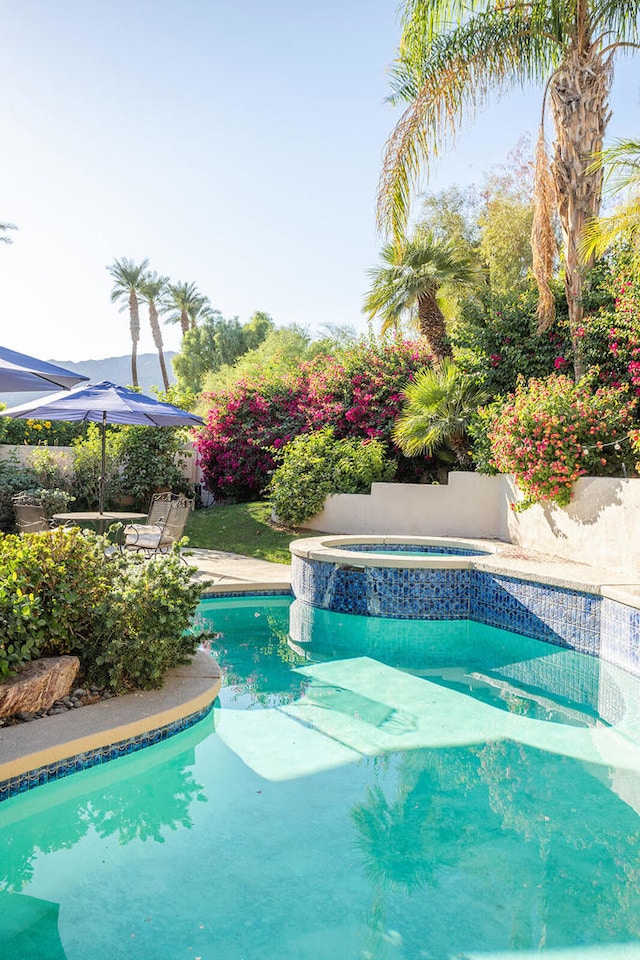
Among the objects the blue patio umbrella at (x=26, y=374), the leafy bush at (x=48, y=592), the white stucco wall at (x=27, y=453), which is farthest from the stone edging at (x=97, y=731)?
the white stucco wall at (x=27, y=453)

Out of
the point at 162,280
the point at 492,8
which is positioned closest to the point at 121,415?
the point at 492,8

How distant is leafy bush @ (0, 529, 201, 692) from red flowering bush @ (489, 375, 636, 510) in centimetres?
651

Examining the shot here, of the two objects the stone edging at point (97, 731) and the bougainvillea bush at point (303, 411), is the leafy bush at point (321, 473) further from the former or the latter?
the stone edging at point (97, 731)

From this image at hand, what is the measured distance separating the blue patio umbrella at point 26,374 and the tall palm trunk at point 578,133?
8183mm

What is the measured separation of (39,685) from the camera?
431 centimetres

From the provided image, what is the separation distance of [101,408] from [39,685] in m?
4.81

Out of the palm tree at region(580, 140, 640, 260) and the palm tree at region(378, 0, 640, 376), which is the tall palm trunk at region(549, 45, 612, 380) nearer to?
the palm tree at region(378, 0, 640, 376)

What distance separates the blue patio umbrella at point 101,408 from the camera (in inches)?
343

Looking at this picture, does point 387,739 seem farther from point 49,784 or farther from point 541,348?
point 541,348

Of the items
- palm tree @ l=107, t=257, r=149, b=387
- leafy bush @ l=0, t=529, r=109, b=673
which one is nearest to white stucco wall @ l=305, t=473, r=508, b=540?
leafy bush @ l=0, t=529, r=109, b=673

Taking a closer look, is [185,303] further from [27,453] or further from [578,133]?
[578,133]

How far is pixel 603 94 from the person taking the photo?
1079cm

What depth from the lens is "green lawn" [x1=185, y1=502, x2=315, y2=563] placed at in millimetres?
12477

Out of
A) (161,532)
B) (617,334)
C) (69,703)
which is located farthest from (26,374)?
(617,334)
